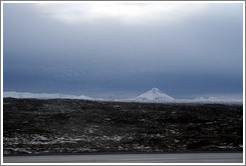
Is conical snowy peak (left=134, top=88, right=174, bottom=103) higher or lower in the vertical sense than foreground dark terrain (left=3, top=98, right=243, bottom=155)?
higher

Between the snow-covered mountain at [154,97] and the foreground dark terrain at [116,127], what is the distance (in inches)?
20.1

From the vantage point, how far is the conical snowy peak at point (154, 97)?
1038 inches

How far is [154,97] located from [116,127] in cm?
467

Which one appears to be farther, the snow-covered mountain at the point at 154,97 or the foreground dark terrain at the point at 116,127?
the snow-covered mountain at the point at 154,97

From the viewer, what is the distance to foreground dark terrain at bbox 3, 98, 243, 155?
1948cm

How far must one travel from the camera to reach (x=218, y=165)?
10.5m

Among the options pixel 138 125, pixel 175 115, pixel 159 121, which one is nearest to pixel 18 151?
pixel 138 125

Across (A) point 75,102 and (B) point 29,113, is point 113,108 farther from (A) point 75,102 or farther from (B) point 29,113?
(B) point 29,113

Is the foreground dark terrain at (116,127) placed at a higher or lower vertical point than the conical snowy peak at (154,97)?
lower

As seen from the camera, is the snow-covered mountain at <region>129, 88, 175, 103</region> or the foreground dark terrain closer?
the foreground dark terrain

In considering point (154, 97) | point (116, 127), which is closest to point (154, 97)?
point (154, 97)

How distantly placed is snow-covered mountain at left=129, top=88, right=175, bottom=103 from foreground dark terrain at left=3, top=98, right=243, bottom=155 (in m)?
0.51

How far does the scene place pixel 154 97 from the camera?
26469 mm

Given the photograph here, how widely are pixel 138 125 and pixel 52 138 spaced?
5.63 metres
